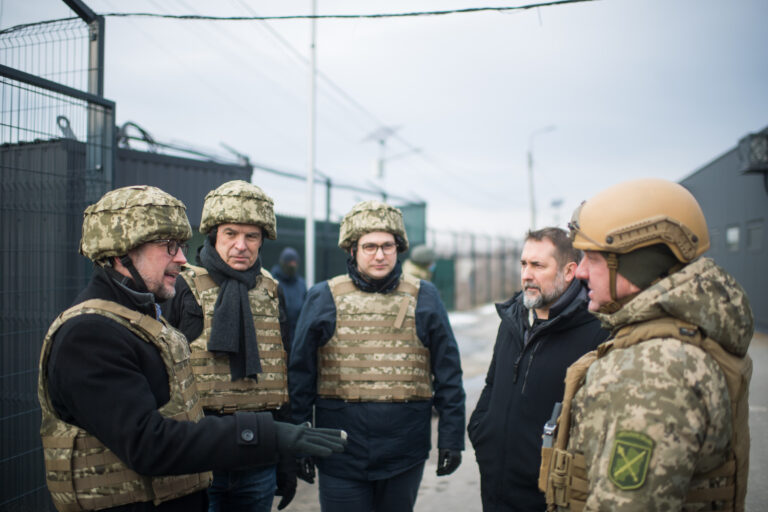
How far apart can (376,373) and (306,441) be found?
110 centimetres

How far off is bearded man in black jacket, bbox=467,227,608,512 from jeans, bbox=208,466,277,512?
1138 mm

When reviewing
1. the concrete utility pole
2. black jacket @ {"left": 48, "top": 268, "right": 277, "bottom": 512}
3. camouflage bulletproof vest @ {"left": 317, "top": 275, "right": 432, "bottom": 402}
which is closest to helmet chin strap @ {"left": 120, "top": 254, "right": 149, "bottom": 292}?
black jacket @ {"left": 48, "top": 268, "right": 277, "bottom": 512}

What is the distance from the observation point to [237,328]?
2701 mm

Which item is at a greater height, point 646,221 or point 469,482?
point 646,221

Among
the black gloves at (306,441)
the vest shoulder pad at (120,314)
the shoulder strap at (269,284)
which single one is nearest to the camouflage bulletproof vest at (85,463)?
the vest shoulder pad at (120,314)

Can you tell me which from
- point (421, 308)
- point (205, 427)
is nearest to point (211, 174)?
point (421, 308)

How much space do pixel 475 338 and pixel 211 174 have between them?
29.9 feet

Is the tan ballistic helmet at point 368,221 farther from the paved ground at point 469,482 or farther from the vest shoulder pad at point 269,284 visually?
the paved ground at point 469,482

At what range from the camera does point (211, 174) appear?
17.3 ft

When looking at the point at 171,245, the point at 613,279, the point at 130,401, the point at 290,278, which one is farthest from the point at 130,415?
the point at 290,278

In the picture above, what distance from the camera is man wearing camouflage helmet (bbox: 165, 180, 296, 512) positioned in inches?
105

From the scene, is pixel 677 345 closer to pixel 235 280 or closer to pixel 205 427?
pixel 205 427

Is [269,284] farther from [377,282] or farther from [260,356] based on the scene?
[377,282]

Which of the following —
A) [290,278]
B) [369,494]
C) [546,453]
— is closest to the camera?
[546,453]
